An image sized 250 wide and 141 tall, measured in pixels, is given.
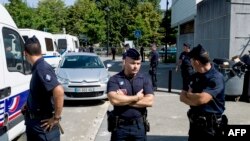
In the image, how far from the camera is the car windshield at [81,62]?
11.8 m

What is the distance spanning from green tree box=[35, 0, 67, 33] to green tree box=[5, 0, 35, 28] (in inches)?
168

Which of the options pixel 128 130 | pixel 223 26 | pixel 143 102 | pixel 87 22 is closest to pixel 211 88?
pixel 143 102

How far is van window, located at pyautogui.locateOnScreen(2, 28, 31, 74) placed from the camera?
5363mm

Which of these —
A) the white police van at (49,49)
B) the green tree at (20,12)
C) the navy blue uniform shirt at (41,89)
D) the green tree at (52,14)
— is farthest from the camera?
the green tree at (52,14)

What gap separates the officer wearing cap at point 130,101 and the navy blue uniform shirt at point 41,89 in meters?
0.70

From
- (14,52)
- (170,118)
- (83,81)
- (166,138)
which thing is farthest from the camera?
(83,81)

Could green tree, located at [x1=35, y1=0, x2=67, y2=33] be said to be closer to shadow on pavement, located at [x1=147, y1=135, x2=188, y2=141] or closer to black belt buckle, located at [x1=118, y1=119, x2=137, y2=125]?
shadow on pavement, located at [x1=147, y1=135, x2=188, y2=141]

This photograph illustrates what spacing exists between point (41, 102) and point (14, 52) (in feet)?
6.30

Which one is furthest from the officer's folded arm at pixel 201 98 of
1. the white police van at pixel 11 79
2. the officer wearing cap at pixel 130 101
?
the white police van at pixel 11 79

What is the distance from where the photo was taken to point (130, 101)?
4223 millimetres

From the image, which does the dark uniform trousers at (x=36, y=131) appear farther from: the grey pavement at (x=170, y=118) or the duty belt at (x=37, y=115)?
the grey pavement at (x=170, y=118)

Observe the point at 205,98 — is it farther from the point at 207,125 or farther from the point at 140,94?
the point at 140,94

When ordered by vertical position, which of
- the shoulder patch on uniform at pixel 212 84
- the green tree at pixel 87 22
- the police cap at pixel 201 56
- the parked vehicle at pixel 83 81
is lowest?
the parked vehicle at pixel 83 81

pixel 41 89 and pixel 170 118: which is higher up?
pixel 41 89
